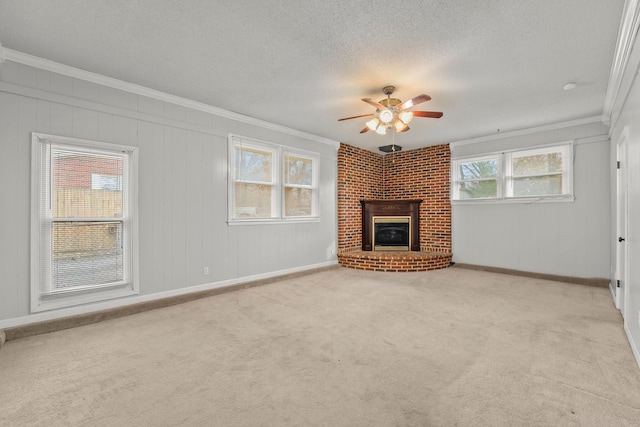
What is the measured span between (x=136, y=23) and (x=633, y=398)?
446 cm

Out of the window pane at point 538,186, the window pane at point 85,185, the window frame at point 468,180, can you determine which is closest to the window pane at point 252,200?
the window pane at point 85,185

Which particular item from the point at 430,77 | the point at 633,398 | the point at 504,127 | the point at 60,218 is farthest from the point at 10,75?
the point at 504,127

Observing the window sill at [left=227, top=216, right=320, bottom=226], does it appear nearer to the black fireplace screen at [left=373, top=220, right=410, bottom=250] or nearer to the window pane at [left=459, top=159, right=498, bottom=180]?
the black fireplace screen at [left=373, top=220, right=410, bottom=250]

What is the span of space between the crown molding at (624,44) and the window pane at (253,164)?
14.5 feet

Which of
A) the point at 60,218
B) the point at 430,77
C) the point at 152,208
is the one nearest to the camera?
the point at 60,218

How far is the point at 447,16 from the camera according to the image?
2.31 metres

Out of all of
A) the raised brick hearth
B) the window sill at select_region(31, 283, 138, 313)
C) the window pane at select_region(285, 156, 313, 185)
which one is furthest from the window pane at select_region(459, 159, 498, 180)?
the window sill at select_region(31, 283, 138, 313)

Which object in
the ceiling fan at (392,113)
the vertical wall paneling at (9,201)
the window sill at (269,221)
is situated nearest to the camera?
the vertical wall paneling at (9,201)

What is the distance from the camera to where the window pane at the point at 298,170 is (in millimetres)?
5523

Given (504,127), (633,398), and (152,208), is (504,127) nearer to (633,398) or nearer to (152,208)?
(633,398)

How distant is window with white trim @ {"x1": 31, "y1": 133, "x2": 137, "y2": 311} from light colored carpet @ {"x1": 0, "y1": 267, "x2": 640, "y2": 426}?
467 millimetres

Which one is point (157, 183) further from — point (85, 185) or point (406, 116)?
point (406, 116)

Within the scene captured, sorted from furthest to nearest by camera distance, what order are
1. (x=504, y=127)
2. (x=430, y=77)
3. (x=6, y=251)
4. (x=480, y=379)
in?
(x=504, y=127) → (x=430, y=77) → (x=6, y=251) → (x=480, y=379)

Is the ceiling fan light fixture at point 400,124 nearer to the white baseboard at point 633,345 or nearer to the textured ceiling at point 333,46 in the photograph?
the textured ceiling at point 333,46
